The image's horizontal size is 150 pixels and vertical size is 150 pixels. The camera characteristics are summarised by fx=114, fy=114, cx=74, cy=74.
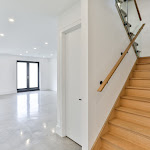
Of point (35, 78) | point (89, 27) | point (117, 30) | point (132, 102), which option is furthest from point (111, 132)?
point (35, 78)

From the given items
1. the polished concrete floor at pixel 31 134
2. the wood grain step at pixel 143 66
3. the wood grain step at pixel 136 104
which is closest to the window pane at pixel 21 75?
the polished concrete floor at pixel 31 134

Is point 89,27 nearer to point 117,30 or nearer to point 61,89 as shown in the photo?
point 117,30

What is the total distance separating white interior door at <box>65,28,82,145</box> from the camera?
2.43m

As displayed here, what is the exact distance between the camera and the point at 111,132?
2.05m

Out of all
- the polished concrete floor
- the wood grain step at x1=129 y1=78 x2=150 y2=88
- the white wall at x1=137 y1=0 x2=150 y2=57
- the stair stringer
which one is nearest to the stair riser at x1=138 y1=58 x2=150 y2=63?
the white wall at x1=137 y1=0 x2=150 y2=57

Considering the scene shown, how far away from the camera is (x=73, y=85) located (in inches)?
101

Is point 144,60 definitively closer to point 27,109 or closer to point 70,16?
point 70,16

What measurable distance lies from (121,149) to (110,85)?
1058 mm

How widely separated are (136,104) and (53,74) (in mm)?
8417

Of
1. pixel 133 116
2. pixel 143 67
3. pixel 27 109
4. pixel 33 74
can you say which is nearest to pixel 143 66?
pixel 143 67

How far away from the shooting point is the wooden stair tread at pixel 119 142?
1672 mm

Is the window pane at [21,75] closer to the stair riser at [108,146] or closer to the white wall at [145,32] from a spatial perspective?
the white wall at [145,32]

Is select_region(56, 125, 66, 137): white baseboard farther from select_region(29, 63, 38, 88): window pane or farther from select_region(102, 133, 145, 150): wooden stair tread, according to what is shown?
select_region(29, 63, 38, 88): window pane

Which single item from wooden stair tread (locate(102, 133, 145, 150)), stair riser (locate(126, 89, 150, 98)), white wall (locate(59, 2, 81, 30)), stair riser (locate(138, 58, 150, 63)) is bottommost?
wooden stair tread (locate(102, 133, 145, 150))
